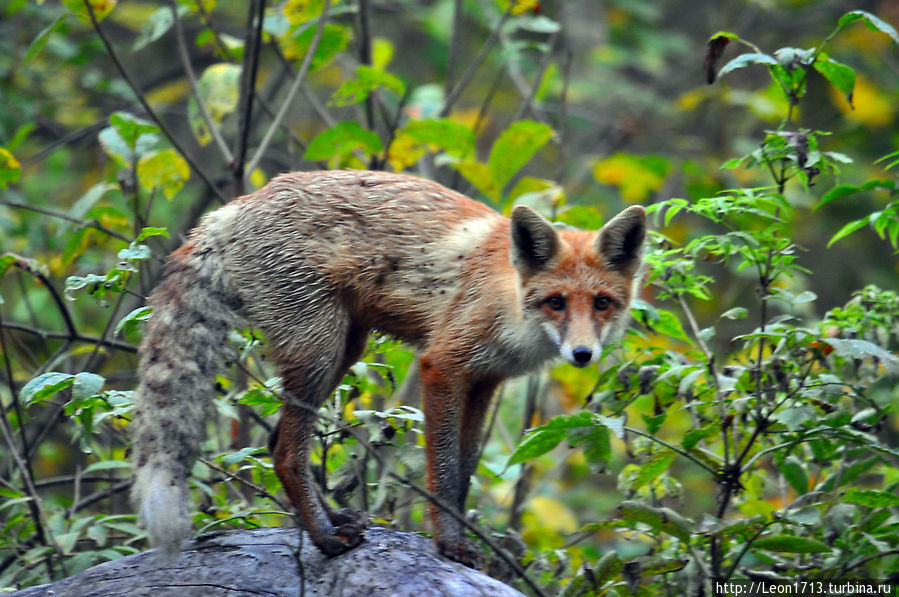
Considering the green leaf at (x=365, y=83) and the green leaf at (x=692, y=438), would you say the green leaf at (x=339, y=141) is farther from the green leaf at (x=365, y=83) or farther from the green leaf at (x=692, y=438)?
the green leaf at (x=692, y=438)

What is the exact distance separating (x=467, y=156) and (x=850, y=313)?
13.2ft

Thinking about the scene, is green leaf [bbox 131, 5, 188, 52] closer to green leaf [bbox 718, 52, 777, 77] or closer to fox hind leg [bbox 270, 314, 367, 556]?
fox hind leg [bbox 270, 314, 367, 556]

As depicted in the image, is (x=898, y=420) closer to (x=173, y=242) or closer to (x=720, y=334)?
(x=720, y=334)

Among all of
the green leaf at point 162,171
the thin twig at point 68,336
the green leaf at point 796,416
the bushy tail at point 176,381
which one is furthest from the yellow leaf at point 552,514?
the bushy tail at point 176,381

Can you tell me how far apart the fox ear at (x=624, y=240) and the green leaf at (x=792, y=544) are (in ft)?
7.12

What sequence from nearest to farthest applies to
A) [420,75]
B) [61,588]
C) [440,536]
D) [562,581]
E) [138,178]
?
[61,588]
[440,536]
[562,581]
[138,178]
[420,75]

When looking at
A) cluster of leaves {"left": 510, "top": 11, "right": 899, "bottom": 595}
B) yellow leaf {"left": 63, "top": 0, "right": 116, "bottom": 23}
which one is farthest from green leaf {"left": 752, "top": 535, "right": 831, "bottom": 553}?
yellow leaf {"left": 63, "top": 0, "right": 116, "bottom": 23}

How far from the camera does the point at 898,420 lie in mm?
14422

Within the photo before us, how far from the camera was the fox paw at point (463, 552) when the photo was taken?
5719mm

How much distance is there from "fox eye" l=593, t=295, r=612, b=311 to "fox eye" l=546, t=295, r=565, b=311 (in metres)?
0.25

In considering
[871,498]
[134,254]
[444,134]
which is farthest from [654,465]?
[444,134]

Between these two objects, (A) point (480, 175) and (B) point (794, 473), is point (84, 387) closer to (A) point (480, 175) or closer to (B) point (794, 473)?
(A) point (480, 175)

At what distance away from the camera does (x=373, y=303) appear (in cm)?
638

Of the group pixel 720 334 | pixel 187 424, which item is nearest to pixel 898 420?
pixel 720 334
